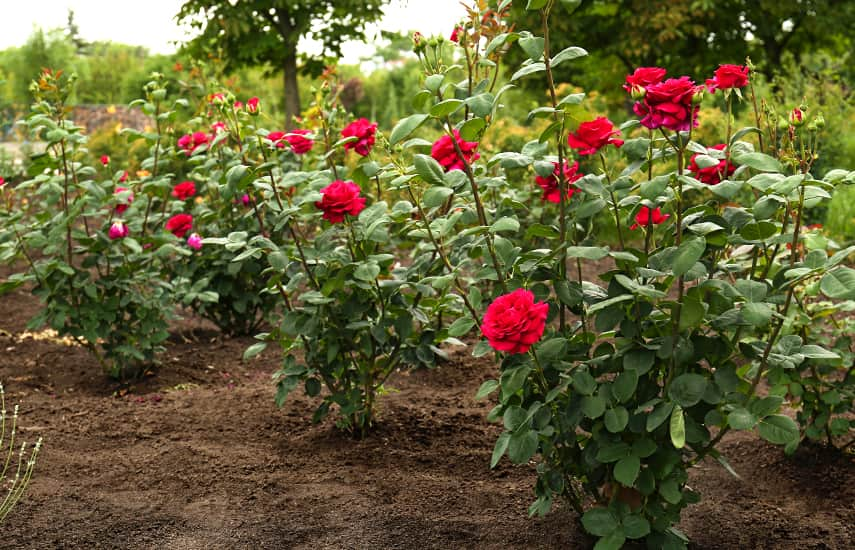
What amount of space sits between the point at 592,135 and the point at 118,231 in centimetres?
226

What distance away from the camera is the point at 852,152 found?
7344 mm

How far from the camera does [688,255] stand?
1.76 metres

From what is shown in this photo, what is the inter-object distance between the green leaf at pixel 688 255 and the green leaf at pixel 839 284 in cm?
25

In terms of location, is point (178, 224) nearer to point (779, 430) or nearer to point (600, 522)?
point (600, 522)

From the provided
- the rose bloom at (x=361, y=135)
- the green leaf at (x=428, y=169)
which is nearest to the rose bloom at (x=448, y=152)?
the green leaf at (x=428, y=169)

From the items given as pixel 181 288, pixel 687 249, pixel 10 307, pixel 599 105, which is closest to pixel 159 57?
pixel 599 105

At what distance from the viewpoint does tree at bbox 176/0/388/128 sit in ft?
34.5

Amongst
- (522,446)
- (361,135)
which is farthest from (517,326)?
(361,135)

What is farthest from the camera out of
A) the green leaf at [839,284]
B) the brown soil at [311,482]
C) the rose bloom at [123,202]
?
the rose bloom at [123,202]

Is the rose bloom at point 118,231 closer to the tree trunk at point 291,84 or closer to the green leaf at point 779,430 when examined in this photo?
the green leaf at point 779,430

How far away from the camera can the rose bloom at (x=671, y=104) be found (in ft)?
5.74

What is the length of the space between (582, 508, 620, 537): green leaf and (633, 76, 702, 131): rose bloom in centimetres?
89

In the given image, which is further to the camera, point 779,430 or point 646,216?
point 646,216

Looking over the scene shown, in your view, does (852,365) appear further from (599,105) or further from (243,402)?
(599,105)
